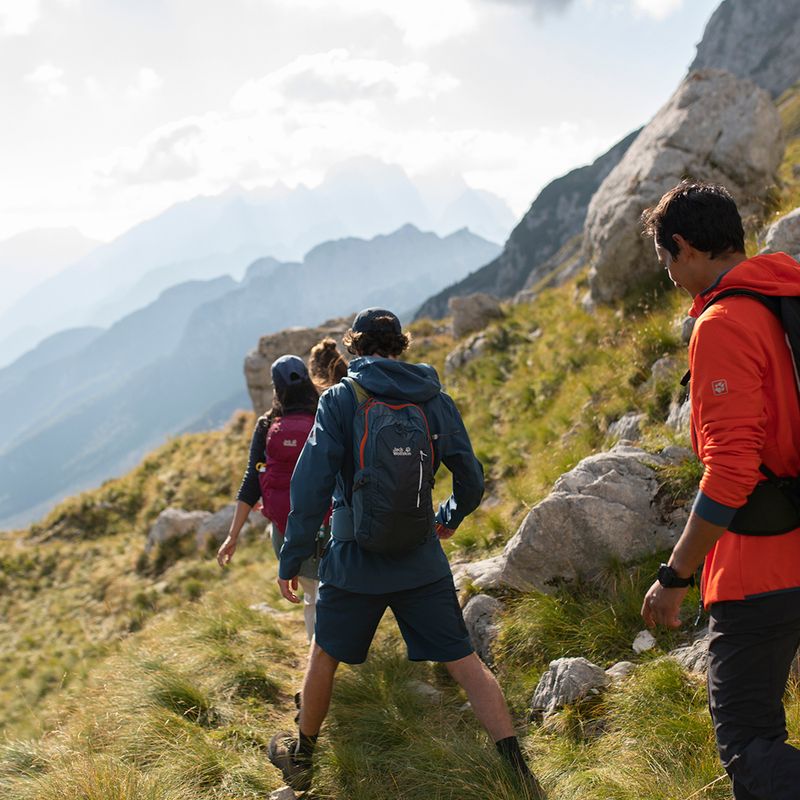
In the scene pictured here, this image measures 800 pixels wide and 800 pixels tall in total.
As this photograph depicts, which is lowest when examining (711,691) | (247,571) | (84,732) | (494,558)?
(247,571)

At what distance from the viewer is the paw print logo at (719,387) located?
90.0 inches


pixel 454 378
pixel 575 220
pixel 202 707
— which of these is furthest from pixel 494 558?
pixel 575 220

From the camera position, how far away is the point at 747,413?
7.39ft

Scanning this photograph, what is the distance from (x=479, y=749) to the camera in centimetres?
379

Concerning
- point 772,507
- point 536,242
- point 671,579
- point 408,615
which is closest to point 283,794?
point 408,615

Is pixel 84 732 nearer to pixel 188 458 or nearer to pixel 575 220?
pixel 188 458

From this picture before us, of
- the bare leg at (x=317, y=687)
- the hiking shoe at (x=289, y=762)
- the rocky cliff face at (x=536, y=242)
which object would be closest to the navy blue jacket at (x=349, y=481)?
the bare leg at (x=317, y=687)

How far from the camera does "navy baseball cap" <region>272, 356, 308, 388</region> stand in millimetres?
5688

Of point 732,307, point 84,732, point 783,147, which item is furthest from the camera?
point 783,147

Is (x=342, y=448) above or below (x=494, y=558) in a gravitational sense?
above

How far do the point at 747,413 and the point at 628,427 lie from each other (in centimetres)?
517

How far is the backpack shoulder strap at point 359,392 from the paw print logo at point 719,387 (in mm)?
2027

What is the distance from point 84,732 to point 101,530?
17300mm

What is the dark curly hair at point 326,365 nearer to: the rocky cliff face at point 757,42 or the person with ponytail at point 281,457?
the person with ponytail at point 281,457
